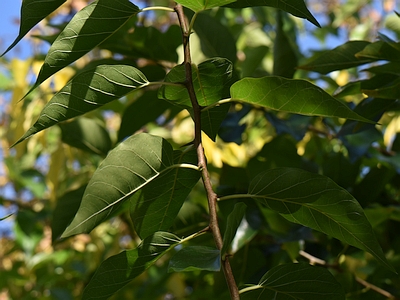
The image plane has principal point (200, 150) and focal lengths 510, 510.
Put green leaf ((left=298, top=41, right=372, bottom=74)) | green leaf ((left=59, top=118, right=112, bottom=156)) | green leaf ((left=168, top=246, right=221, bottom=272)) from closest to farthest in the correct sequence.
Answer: green leaf ((left=168, top=246, right=221, bottom=272)) < green leaf ((left=298, top=41, right=372, bottom=74)) < green leaf ((left=59, top=118, right=112, bottom=156))

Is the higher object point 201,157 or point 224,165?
point 201,157

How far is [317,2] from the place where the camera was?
3586 mm

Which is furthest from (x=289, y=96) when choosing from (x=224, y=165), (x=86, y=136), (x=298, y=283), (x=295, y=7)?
(x=86, y=136)

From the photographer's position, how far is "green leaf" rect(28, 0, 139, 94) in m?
0.53

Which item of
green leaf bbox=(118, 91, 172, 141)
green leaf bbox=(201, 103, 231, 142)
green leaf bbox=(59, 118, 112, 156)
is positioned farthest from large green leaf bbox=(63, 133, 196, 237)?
green leaf bbox=(59, 118, 112, 156)

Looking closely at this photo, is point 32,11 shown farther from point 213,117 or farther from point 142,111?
point 142,111

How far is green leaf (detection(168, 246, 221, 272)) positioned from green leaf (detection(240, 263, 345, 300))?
0.06 metres

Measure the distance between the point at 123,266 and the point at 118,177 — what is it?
0.09 m

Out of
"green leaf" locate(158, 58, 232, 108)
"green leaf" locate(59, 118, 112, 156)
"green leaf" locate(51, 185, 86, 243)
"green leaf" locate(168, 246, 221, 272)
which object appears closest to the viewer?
"green leaf" locate(168, 246, 221, 272)

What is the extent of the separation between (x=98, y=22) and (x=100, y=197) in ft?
0.63

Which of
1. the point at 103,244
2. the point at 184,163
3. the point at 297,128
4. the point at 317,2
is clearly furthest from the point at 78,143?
the point at 317,2

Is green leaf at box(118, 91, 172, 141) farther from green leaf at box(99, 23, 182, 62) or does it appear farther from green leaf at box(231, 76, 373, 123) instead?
green leaf at box(231, 76, 373, 123)

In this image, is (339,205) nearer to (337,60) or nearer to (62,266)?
(337,60)

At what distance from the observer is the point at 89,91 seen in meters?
0.54
